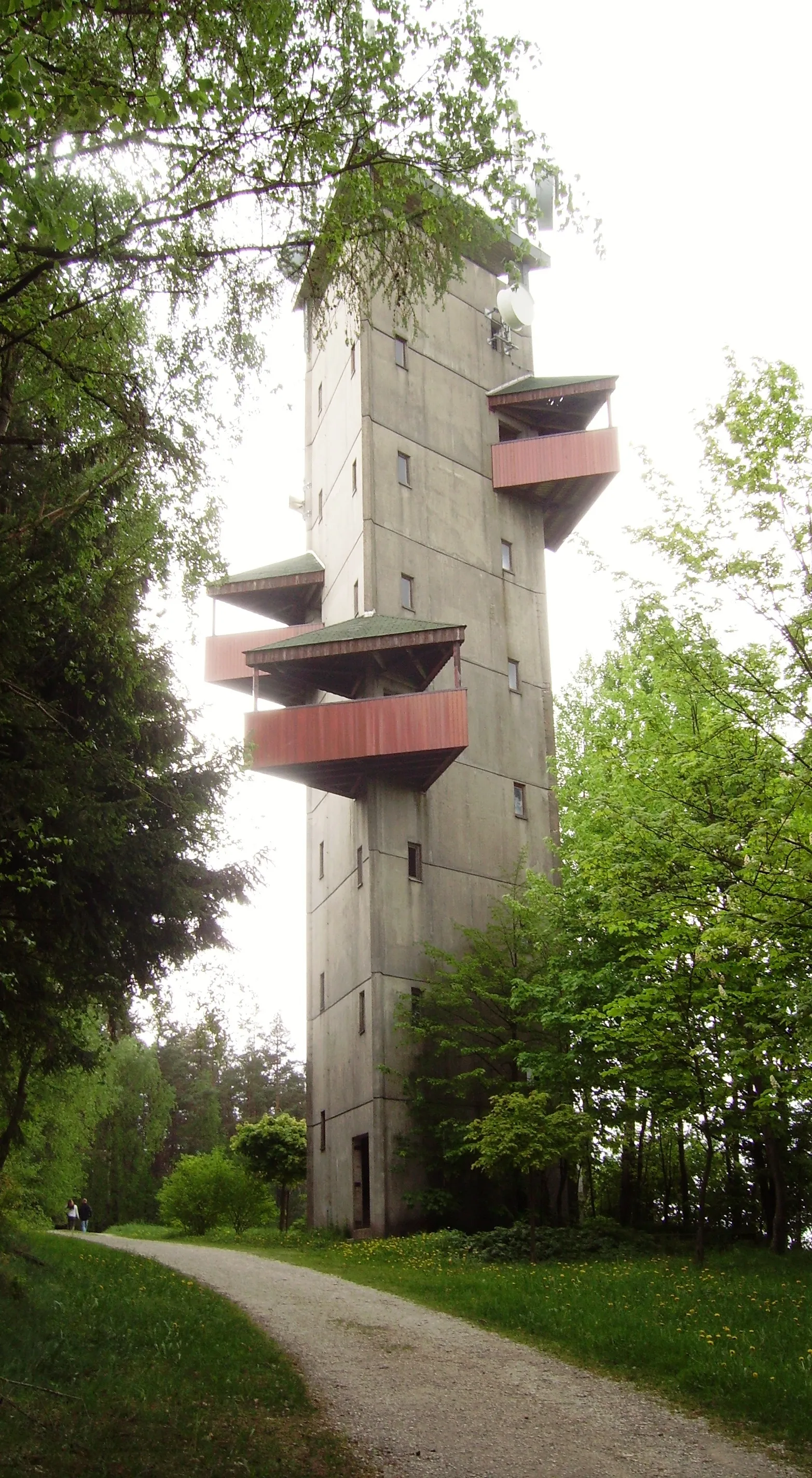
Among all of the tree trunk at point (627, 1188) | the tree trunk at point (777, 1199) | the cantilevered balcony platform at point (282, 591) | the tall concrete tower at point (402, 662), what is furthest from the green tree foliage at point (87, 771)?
the cantilevered balcony platform at point (282, 591)

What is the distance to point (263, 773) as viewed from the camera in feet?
86.4

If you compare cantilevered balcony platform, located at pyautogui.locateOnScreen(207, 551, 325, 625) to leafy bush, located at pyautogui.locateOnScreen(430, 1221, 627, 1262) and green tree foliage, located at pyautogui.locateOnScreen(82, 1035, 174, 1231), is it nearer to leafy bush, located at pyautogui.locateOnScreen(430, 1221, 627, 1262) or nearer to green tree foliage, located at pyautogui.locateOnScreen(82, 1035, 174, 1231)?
leafy bush, located at pyautogui.locateOnScreen(430, 1221, 627, 1262)

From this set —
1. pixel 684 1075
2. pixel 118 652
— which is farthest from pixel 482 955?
pixel 118 652

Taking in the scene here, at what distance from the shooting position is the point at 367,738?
2517 centimetres

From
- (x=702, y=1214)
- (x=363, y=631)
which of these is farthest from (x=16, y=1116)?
(x=363, y=631)

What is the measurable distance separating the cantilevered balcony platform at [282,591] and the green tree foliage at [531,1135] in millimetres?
16458

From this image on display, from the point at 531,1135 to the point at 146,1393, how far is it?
10516 millimetres

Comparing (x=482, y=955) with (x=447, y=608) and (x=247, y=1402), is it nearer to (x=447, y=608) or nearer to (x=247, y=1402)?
(x=447, y=608)

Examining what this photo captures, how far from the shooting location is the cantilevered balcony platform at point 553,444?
102ft

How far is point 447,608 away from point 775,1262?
17531 millimetres

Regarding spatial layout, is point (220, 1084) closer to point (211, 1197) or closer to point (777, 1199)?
point (211, 1197)

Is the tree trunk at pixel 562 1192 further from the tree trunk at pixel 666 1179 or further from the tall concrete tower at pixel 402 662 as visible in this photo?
the tall concrete tower at pixel 402 662

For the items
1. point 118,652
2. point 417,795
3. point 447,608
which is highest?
point 447,608

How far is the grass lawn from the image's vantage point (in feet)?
23.7
